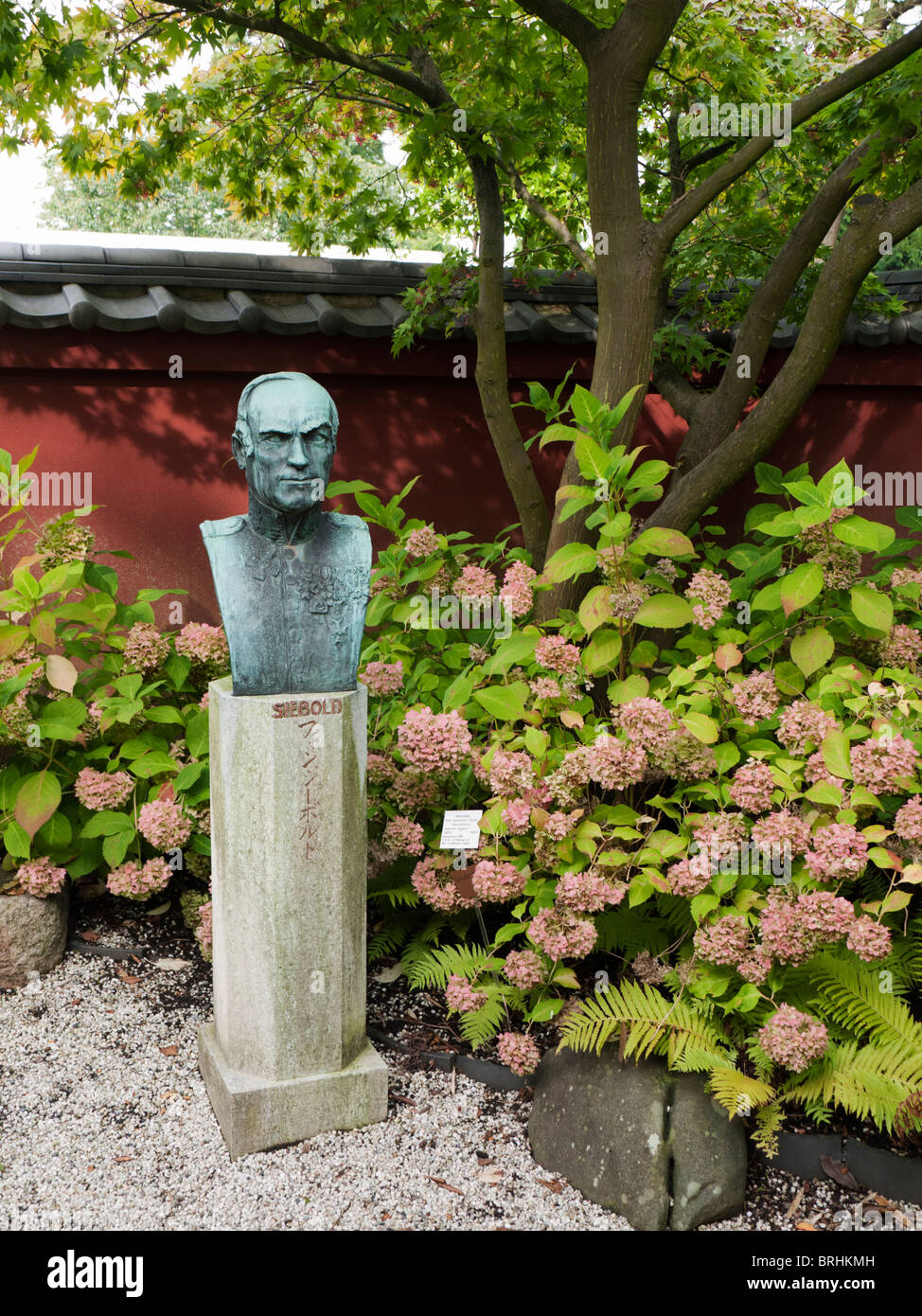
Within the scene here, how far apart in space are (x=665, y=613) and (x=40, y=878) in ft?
8.18

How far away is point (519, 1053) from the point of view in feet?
9.91

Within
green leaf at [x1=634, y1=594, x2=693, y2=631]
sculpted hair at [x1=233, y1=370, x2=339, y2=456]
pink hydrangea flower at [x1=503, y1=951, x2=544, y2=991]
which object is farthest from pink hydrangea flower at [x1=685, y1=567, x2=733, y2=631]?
sculpted hair at [x1=233, y1=370, x2=339, y2=456]

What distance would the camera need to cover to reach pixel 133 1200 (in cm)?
271

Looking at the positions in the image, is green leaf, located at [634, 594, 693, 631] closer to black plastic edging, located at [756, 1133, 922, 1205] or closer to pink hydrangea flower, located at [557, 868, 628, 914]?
pink hydrangea flower, located at [557, 868, 628, 914]

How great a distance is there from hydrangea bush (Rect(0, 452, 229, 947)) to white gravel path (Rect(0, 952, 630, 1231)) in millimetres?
623

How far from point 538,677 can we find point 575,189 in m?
4.23

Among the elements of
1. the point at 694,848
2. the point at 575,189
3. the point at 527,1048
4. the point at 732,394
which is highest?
the point at 575,189

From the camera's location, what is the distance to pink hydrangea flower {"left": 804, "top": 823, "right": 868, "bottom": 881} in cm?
267

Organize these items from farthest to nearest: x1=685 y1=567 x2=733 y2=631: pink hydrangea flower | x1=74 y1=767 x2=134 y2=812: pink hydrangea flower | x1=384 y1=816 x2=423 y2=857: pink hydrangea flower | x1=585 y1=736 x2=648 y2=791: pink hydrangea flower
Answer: x1=74 y1=767 x2=134 y2=812: pink hydrangea flower, x1=384 y1=816 x2=423 y2=857: pink hydrangea flower, x1=685 y1=567 x2=733 y2=631: pink hydrangea flower, x1=585 y1=736 x2=648 y2=791: pink hydrangea flower

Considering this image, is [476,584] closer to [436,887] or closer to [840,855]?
[436,887]

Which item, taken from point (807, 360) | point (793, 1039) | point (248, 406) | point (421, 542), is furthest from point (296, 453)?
point (807, 360)

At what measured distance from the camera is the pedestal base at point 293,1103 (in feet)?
9.45

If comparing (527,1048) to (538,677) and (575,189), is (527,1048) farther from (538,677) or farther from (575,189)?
(575,189)

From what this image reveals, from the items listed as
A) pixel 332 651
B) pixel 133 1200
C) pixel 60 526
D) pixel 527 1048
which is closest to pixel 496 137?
pixel 60 526
